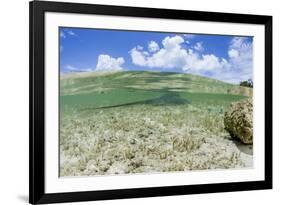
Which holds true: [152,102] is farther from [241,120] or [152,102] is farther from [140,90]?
[241,120]

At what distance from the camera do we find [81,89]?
2.13 metres

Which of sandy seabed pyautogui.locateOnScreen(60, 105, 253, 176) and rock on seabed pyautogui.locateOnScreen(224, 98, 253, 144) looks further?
rock on seabed pyautogui.locateOnScreen(224, 98, 253, 144)

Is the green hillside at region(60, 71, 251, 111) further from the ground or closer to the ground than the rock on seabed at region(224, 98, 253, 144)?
further from the ground

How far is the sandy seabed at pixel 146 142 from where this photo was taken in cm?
211

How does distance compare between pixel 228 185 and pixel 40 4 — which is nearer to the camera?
pixel 40 4

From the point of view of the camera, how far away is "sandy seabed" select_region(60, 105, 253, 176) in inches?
83.0

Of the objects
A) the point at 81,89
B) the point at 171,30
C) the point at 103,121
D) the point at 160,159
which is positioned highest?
the point at 171,30

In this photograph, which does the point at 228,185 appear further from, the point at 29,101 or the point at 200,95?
the point at 29,101

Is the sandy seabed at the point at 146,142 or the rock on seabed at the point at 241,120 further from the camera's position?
the rock on seabed at the point at 241,120

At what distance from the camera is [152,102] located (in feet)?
7.32

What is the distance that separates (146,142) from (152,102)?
0.59 feet

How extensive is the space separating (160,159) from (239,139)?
1.37ft

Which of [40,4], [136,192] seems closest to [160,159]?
[136,192]

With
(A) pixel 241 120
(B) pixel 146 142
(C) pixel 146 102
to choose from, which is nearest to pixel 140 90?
(C) pixel 146 102
